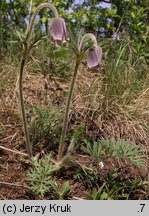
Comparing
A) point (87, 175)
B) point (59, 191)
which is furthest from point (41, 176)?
point (87, 175)

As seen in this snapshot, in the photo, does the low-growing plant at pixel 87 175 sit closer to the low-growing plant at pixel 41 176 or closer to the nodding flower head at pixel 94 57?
the low-growing plant at pixel 41 176

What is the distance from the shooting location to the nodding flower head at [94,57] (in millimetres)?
1804

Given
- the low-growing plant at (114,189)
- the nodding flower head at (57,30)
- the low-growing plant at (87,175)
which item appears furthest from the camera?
the low-growing plant at (87,175)

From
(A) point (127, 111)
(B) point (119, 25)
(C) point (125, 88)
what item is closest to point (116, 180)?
(A) point (127, 111)

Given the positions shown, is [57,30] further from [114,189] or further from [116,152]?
[114,189]

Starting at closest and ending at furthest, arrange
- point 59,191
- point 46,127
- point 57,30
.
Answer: point 57,30 < point 59,191 < point 46,127

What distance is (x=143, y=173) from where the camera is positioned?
7.00 ft

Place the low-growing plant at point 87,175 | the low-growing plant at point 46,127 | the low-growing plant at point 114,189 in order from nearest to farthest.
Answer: the low-growing plant at point 114,189 < the low-growing plant at point 87,175 < the low-growing plant at point 46,127

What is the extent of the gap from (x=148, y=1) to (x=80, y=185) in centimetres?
182

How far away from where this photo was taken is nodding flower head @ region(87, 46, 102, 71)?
1804 millimetres

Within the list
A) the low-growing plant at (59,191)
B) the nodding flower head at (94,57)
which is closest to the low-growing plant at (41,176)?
the low-growing plant at (59,191)

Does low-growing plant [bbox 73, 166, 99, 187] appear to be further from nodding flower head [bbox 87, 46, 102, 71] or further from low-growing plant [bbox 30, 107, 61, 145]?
nodding flower head [bbox 87, 46, 102, 71]

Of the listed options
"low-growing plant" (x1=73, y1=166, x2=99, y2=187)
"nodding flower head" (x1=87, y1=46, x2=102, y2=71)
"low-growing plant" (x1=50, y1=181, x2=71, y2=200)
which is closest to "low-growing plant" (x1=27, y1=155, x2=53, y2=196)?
"low-growing plant" (x1=50, y1=181, x2=71, y2=200)

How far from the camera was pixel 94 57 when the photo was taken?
1808 millimetres
